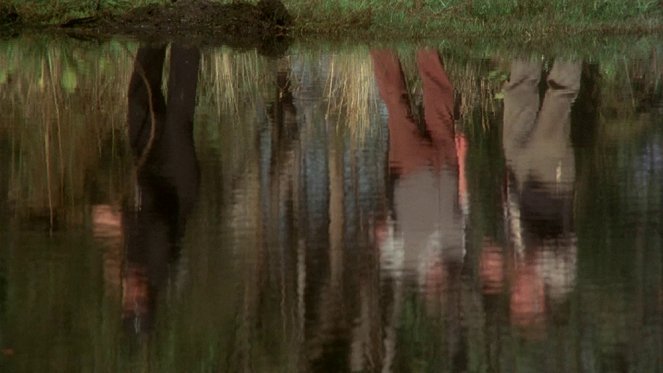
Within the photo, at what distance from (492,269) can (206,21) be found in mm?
13694

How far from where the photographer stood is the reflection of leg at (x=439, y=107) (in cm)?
1018

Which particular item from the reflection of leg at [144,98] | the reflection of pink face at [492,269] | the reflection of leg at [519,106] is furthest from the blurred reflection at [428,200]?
the reflection of leg at [144,98]

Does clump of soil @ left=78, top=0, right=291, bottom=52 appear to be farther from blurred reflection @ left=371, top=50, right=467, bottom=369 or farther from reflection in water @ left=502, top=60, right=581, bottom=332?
blurred reflection @ left=371, top=50, right=467, bottom=369

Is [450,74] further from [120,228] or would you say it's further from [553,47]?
[120,228]

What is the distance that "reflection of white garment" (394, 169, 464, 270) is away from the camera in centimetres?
709

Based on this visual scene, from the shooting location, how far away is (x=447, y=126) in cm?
1148

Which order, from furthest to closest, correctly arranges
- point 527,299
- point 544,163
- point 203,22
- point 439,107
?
point 203,22 → point 439,107 → point 544,163 → point 527,299

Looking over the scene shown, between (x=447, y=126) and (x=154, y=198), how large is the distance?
11.8 ft

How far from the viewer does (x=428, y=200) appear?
27.1 feet

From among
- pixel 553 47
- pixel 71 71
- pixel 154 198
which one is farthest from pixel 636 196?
pixel 553 47

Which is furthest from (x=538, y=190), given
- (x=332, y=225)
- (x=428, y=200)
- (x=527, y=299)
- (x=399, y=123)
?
(x=399, y=123)

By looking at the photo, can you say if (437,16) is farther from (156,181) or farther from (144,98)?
(156,181)

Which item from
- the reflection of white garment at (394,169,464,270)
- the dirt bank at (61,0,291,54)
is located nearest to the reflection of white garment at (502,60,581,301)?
the reflection of white garment at (394,169,464,270)

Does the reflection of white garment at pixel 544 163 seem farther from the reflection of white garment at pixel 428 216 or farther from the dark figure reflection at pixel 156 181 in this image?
the dark figure reflection at pixel 156 181
